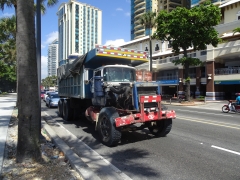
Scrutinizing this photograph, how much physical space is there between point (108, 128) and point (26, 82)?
3.04 metres

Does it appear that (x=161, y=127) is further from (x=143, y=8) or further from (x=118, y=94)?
(x=143, y=8)

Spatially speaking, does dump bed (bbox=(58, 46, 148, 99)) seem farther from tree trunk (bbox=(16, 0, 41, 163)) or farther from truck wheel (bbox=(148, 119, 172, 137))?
tree trunk (bbox=(16, 0, 41, 163))

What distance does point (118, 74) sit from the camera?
877 cm

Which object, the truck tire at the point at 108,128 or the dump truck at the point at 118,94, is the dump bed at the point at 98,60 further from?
the truck tire at the point at 108,128

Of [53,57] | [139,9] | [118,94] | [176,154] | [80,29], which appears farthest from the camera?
[139,9]

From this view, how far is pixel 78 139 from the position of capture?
830 centimetres

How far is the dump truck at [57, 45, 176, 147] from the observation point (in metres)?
7.10

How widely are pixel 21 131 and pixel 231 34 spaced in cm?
3454

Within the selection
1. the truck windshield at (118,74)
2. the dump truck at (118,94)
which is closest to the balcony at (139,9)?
the dump truck at (118,94)

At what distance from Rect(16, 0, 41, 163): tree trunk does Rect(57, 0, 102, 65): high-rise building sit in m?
49.3

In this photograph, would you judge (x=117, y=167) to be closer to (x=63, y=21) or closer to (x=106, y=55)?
(x=106, y=55)

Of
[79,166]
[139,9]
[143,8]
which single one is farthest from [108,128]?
[139,9]

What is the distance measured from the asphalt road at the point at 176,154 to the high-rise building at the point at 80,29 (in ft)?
156

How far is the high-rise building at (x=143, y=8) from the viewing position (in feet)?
312
